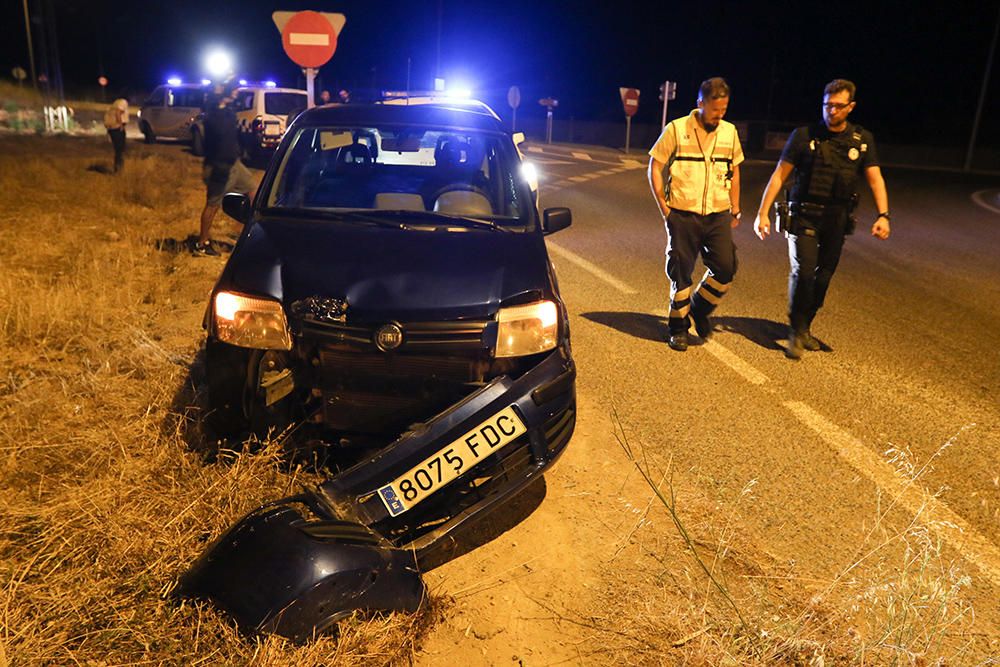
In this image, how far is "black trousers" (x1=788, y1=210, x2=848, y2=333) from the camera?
568 cm

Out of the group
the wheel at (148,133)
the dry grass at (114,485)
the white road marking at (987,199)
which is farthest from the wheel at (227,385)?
the wheel at (148,133)

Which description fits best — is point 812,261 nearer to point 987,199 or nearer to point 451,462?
point 451,462

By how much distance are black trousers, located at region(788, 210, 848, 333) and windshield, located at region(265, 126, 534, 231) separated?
90.8 inches

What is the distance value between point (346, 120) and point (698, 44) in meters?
51.2

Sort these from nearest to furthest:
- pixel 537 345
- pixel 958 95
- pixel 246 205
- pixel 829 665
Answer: pixel 829 665, pixel 537 345, pixel 246 205, pixel 958 95

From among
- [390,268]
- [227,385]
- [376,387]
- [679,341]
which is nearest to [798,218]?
[679,341]

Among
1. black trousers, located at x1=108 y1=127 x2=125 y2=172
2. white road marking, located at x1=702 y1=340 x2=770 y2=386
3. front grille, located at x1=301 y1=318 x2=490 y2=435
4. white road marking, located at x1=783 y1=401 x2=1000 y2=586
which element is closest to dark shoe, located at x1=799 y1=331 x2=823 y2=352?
white road marking, located at x1=702 y1=340 x2=770 y2=386

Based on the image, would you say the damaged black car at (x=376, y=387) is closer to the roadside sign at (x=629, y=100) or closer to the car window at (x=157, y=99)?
the car window at (x=157, y=99)

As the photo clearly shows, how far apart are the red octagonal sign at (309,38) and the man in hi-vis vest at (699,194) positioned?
183 inches

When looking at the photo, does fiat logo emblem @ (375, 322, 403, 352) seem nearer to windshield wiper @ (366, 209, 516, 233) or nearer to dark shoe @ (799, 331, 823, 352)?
windshield wiper @ (366, 209, 516, 233)

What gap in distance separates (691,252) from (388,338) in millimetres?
3416

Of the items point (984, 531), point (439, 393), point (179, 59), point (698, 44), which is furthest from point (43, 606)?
point (179, 59)

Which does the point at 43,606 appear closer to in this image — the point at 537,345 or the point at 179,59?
the point at 537,345

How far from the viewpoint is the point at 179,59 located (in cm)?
8706
